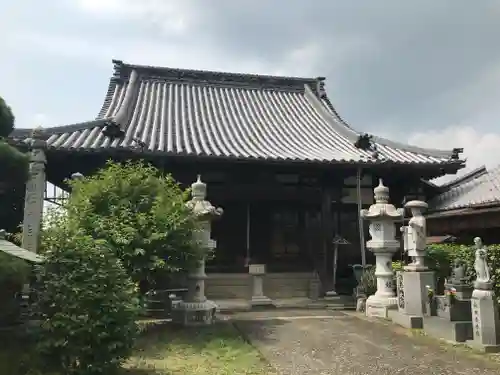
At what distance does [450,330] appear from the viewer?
→ 27.1ft

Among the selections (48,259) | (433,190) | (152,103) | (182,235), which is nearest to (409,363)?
(182,235)

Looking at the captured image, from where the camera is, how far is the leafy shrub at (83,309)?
5.46 meters

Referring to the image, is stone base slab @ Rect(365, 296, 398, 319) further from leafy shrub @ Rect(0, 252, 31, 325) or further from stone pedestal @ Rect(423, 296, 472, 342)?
leafy shrub @ Rect(0, 252, 31, 325)

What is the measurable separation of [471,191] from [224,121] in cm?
898

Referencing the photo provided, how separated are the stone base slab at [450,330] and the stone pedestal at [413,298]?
0.51 meters

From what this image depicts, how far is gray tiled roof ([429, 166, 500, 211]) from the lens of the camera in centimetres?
1231

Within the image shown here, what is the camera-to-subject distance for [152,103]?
18.5 metres

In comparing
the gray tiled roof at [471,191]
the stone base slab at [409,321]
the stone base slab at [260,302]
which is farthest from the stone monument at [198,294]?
the gray tiled roof at [471,191]

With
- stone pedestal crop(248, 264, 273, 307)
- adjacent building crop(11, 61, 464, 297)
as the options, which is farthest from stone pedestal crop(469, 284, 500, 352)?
stone pedestal crop(248, 264, 273, 307)

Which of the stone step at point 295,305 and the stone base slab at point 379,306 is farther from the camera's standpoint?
the stone step at point 295,305

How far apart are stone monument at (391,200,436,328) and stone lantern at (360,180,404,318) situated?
0.67 metres

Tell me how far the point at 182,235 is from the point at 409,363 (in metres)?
4.30

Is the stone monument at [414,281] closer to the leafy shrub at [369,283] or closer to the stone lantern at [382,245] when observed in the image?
the stone lantern at [382,245]

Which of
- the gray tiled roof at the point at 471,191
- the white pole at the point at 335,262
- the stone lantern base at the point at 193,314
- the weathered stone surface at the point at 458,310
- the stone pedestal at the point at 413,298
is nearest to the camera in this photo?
the weathered stone surface at the point at 458,310
